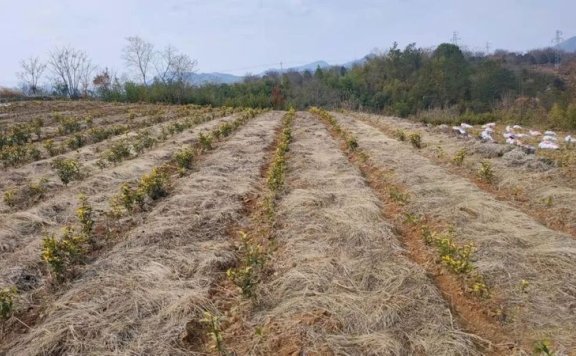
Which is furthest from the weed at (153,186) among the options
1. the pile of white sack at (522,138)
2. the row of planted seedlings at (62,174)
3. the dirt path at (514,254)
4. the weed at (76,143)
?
the pile of white sack at (522,138)

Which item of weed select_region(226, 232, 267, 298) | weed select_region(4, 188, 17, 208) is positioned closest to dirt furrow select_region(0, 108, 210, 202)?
weed select_region(4, 188, 17, 208)

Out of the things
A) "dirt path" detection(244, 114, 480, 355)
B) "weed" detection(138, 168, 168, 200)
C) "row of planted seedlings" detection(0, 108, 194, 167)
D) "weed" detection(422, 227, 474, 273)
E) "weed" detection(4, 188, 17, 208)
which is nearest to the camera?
"dirt path" detection(244, 114, 480, 355)

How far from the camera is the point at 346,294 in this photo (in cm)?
327

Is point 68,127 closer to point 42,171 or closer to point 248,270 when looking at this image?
point 42,171

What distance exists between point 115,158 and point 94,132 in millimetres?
4315

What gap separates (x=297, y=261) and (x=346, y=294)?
0.71m

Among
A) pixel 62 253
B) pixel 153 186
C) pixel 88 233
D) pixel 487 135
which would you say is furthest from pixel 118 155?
pixel 487 135

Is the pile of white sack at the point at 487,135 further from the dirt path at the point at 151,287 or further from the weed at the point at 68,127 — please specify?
the weed at the point at 68,127

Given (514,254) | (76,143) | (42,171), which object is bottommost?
(514,254)

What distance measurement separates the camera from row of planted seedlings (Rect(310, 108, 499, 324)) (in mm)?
3381

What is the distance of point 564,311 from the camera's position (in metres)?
3.05

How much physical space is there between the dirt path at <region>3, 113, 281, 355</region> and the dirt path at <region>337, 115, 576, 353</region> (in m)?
2.27

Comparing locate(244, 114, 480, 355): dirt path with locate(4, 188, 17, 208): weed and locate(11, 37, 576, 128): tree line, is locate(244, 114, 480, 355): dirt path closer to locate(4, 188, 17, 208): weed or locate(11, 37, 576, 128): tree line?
locate(4, 188, 17, 208): weed

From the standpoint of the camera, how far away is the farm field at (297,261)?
114 inches
